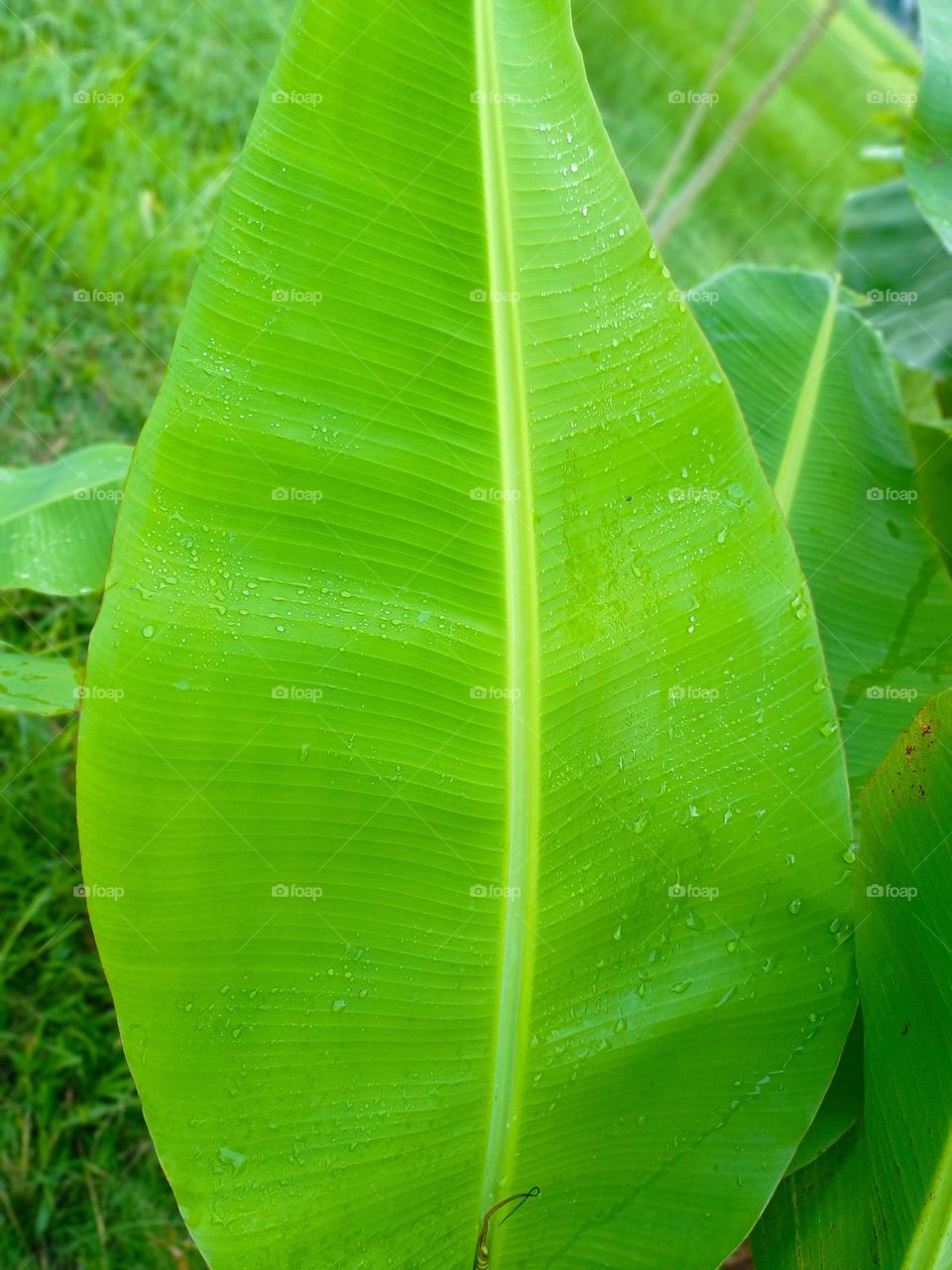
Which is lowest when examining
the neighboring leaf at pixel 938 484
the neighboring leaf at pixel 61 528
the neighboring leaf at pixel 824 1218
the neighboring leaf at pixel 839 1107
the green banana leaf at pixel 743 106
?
A: the neighboring leaf at pixel 824 1218

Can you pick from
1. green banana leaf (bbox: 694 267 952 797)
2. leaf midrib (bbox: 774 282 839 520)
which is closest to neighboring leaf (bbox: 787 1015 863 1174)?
green banana leaf (bbox: 694 267 952 797)

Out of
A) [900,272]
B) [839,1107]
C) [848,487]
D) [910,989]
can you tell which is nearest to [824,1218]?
[839,1107]

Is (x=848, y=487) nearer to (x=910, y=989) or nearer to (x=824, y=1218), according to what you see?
(x=910, y=989)

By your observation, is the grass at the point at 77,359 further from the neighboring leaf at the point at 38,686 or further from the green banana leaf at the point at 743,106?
the green banana leaf at the point at 743,106

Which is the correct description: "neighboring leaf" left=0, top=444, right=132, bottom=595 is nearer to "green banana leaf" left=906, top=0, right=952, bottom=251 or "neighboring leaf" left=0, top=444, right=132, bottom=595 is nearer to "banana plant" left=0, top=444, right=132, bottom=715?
"banana plant" left=0, top=444, right=132, bottom=715

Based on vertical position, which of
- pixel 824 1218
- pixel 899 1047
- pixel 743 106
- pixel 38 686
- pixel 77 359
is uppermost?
pixel 743 106

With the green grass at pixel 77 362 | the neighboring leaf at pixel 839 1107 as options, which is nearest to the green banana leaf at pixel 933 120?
the neighboring leaf at pixel 839 1107
